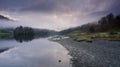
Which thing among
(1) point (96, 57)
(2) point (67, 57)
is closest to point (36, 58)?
(2) point (67, 57)

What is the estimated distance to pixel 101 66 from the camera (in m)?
29.1

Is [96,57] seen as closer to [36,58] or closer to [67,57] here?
[67,57]

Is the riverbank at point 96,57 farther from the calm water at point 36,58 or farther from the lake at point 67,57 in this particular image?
the calm water at point 36,58

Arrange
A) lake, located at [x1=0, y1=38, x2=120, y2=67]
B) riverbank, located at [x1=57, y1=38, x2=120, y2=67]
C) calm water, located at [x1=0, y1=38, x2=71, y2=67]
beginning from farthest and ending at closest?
calm water, located at [x1=0, y1=38, x2=71, y2=67], lake, located at [x1=0, y1=38, x2=120, y2=67], riverbank, located at [x1=57, y1=38, x2=120, y2=67]

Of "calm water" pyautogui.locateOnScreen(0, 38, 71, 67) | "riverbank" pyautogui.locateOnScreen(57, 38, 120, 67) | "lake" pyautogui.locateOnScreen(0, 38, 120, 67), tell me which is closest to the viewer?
"riverbank" pyautogui.locateOnScreen(57, 38, 120, 67)

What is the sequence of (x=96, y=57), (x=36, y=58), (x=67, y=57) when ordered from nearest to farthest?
(x=96, y=57)
(x=67, y=57)
(x=36, y=58)

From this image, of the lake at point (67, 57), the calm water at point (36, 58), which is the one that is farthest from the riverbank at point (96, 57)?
the calm water at point (36, 58)

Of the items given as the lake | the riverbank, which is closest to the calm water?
the lake

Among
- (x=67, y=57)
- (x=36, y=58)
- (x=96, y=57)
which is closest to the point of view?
(x=96, y=57)

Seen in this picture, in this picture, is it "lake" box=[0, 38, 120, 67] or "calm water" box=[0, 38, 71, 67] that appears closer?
"lake" box=[0, 38, 120, 67]

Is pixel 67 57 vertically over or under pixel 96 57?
under

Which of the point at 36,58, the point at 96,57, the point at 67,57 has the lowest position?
the point at 36,58

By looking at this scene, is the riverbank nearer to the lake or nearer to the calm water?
the lake

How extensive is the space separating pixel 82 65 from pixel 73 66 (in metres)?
1.72
